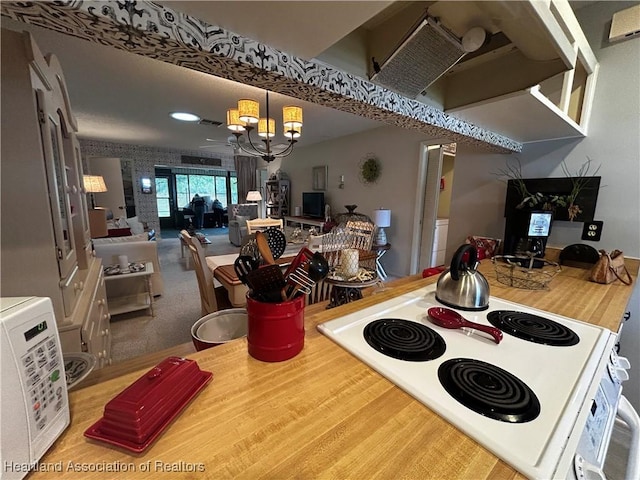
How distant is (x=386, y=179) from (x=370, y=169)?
34 cm

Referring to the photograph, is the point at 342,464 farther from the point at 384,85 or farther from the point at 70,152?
the point at 70,152

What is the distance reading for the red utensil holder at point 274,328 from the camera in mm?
670

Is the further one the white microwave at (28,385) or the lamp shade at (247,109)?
the lamp shade at (247,109)

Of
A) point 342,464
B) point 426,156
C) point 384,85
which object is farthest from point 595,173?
point 342,464

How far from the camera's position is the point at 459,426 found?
52cm

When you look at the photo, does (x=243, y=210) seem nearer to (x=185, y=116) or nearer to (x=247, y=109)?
(x=185, y=116)

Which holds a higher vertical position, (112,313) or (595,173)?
(595,173)

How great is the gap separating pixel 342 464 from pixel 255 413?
197 mm

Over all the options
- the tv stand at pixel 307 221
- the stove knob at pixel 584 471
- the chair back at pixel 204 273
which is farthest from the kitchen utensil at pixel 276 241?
the tv stand at pixel 307 221

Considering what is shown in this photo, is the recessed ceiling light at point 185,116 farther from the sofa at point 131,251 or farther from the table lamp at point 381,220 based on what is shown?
the table lamp at point 381,220

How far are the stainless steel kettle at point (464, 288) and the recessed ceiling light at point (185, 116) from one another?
417 centimetres

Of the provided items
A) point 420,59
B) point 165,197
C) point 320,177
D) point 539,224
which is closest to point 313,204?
point 320,177

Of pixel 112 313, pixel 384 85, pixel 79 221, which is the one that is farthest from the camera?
pixel 112 313

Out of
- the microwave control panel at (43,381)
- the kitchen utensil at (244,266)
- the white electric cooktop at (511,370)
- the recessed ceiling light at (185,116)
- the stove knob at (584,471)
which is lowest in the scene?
the stove knob at (584,471)
